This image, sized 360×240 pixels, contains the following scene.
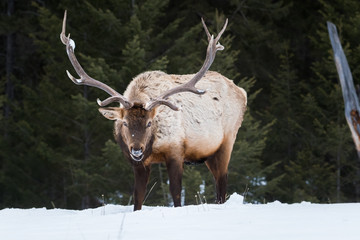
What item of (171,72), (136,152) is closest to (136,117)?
(136,152)

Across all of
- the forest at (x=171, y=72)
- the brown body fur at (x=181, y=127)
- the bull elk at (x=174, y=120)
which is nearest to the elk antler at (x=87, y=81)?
the bull elk at (x=174, y=120)

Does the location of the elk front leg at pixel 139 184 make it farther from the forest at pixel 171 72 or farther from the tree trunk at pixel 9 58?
the tree trunk at pixel 9 58

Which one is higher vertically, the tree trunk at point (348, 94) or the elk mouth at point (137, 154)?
→ the tree trunk at point (348, 94)

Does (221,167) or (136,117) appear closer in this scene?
(136,117)

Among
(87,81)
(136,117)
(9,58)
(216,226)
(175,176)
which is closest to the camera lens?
(216,226)

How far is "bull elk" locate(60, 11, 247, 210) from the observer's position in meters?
7.95

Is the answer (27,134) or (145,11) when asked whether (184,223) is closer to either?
(145,11)

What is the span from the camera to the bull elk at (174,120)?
795 cm

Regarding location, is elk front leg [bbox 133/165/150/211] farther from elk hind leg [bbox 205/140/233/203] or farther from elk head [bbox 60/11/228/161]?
elk hind leg [bbox 205/140/233/203]

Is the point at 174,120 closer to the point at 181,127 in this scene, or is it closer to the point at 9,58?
the point at 181,127

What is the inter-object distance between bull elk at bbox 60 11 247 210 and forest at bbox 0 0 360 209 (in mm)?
4436

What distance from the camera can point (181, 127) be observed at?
8.41m

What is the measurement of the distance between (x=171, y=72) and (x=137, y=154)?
32.6 feet

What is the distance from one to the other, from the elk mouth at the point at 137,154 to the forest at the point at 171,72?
6.31m
